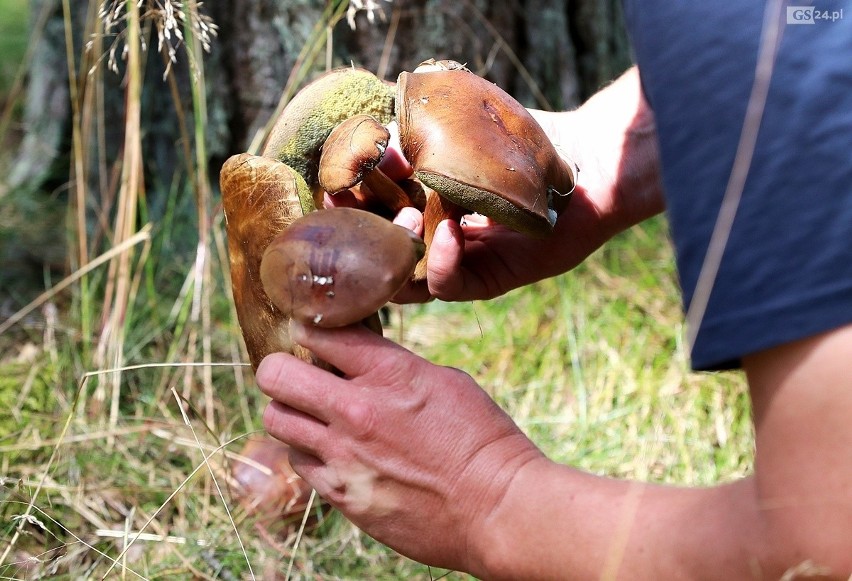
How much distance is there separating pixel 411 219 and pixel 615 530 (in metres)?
0.64

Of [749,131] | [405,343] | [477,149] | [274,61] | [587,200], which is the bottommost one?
[405,343]

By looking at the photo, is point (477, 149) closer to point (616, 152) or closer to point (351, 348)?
point (351, 348)

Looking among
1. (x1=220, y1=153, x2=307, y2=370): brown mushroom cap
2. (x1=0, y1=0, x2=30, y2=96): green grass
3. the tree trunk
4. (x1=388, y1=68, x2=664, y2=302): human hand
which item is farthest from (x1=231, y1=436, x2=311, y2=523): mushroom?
(x1=0, y1=0, x2=30, y2=96): green grass

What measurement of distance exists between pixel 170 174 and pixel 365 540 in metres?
1.37

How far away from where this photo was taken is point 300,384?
3.35 ft

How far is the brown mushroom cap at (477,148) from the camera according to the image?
44.6 inches

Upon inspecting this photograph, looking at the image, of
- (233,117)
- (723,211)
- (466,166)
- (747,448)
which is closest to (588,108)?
(466,166)

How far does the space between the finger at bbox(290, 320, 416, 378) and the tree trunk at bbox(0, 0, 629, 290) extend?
136cm

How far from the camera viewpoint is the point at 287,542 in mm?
1665

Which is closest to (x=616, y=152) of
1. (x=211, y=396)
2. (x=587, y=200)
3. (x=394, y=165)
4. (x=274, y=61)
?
(x=587, y=200)

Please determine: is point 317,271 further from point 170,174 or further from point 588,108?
point 170,174

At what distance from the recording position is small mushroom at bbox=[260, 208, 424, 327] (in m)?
0.99

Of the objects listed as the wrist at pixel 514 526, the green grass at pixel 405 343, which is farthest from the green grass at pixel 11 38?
the wrist at pixel 514 526

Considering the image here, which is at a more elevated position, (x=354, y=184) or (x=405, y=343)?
(x=354, y=184)
